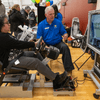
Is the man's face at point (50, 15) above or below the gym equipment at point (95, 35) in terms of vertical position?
above

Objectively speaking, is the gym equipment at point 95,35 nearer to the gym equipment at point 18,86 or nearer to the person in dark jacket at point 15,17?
the gym equipment at point 18,86

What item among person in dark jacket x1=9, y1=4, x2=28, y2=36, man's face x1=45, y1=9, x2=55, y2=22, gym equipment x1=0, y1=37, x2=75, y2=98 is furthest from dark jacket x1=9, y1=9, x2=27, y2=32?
gym equipment x1=0, y1=37, x2=75, y2=98

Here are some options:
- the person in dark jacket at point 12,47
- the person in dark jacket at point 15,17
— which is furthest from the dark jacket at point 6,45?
the person in dark jacket at point 15,17

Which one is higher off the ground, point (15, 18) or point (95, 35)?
point (15, 18)

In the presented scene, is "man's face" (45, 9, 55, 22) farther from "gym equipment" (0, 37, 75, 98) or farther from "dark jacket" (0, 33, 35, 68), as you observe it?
"dark jacket" (0, 33, 35, 68)

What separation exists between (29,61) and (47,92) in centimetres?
59

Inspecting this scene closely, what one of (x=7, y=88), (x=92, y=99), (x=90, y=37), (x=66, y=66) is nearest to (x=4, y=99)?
(x=7, y=88)

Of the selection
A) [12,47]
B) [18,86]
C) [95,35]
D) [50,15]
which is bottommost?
[18,86]

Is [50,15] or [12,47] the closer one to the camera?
[12,47]

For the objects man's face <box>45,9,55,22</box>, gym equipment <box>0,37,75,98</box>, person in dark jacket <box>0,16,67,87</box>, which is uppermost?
man's face <box>45,9,55,22</box>

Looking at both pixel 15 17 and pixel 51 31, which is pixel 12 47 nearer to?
pixel 51 31

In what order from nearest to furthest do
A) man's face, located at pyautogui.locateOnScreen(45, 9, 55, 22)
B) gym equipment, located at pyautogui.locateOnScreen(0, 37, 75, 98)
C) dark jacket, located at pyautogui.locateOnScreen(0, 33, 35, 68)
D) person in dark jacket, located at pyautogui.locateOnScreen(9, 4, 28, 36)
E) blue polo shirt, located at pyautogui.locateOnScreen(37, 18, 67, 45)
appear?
dark jacket, located at pyautogui.locateOnScreen(0, 33, 35, 68) < gym equipment, located at pyautogui.locateOnScreen(0, 37, 75, 98) < man's face, located at pyautogui.locateOnScreen(45, 9, 55, 22) < blue polo shirt, located at pyautogui.locateOnScreen(37, 18, 67, 45) < person in dark jacket, located at pyautogui.locateOnScreen(9, 4, 28, 36)

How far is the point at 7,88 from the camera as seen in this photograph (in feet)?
4.76

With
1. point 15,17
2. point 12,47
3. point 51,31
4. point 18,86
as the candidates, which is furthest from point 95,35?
point 15,17
